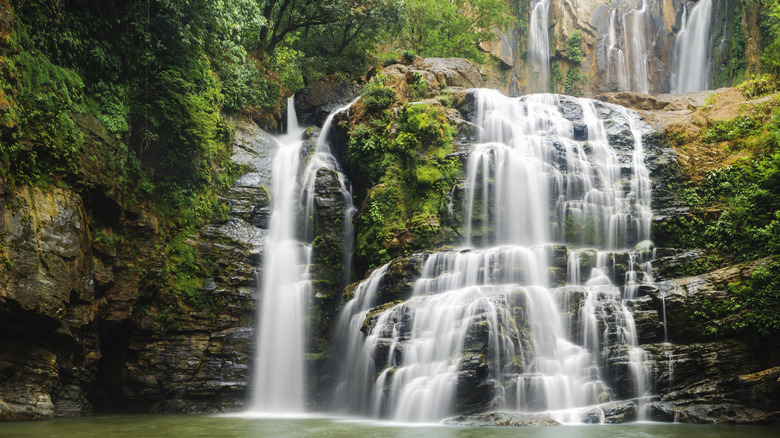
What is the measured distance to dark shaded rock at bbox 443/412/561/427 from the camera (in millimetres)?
10109

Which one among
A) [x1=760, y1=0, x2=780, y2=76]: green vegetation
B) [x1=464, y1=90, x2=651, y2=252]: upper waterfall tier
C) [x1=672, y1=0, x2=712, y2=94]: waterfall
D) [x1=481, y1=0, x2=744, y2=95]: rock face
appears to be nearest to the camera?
[x1=464, y1=90, x2=651, y2=252]: upper waterfall tier

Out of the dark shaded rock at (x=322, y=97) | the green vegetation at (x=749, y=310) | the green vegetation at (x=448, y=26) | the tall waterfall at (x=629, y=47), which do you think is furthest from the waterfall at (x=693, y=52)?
the green vegetation at (x=749, y=310)

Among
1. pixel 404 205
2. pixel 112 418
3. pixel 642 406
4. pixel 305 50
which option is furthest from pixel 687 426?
pixel 305 50

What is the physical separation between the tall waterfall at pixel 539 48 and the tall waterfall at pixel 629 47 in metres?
4.23

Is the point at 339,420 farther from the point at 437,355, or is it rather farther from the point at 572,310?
the point at 572,310

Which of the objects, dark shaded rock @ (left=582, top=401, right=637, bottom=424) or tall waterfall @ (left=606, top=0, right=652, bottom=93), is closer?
dark shaded rock @ (left=582, top=401, right=637, bottom=424)

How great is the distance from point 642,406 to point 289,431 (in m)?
7.27

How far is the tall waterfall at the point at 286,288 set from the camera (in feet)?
50.9

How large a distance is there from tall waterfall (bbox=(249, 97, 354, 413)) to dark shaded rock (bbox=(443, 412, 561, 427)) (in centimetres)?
636

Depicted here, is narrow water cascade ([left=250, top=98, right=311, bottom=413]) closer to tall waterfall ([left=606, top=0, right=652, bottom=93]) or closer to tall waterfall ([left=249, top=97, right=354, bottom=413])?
tall waterfall ([left=249, top=97, right=354, bottom=413])

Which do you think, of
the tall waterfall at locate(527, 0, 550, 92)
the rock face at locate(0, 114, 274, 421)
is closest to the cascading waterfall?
the tall waterfall at locate(527, 0, 550, 92)

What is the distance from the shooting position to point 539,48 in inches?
1527

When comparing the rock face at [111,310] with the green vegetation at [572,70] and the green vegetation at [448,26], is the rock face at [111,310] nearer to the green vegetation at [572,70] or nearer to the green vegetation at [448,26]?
the green vegetation at [448,26]

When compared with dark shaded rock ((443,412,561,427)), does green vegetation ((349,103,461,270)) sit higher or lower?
higher
